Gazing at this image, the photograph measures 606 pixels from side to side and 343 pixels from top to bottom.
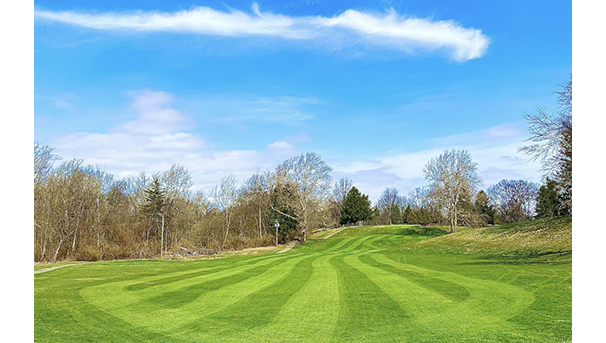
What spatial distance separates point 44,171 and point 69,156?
3.80 meters

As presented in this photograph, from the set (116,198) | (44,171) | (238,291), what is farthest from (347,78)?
(116,198)

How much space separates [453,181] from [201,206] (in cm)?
2510

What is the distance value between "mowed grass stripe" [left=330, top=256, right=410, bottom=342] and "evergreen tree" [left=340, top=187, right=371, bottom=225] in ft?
150

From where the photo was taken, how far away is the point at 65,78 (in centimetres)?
764

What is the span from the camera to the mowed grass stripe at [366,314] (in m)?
5.44

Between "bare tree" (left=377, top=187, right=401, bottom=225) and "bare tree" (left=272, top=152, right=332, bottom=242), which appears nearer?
"bare tree" (left=272, top=152, right=332, bottom=242)

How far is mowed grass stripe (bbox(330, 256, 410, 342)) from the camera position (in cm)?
544

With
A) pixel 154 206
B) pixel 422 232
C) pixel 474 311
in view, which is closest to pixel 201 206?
pixel 154 206

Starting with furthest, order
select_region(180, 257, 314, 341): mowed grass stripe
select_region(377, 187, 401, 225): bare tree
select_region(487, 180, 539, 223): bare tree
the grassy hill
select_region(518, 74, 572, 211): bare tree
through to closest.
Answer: select_region(377, 187, 401, 225): bare tree
select_region(487, 180, 539, 223): bare tree
the grassy hill
select_region(518, 74, 572, 211): bare tree
select_region(180, 257, 314, 341): mowed grass stripe

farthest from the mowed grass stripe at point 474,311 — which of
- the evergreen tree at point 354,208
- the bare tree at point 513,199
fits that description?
the evergreen tree at point 354,208

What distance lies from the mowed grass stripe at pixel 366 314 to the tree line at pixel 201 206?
14760mm

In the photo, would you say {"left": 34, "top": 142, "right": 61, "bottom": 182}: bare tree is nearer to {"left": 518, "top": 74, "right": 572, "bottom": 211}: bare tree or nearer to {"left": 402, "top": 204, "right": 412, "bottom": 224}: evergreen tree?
{"left": 518, "top": 74, "right": 572, "bottom": 211}: bare tree

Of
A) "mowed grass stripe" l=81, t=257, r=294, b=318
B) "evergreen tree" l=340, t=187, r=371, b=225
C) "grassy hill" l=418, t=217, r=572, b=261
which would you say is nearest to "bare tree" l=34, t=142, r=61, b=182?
"mowed grass stripe" l=81, t=257, r=294, b=318
